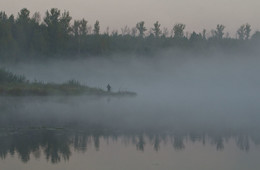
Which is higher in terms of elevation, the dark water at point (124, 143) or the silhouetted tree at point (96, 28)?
the silhouetted tree at point (96, 28)

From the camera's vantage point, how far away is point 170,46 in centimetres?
9256

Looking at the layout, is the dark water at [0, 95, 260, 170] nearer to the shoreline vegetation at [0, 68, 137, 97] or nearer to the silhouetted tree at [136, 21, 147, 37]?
the shoreline vegetation at [0, 68, 137, 97]

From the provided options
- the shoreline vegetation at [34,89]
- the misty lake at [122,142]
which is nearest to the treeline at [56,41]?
the shoreline vegetation at [34,89]

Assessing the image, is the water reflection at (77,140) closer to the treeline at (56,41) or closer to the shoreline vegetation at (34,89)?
the shoreline vegetation at (34,89)

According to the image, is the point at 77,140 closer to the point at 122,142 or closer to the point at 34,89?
the point at 122,142

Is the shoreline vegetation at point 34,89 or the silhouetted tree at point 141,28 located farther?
the silhouetted tree at point 141,28

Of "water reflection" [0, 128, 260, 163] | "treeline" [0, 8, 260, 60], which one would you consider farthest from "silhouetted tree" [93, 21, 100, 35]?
"water reflection" [0, 128, 260, 163]

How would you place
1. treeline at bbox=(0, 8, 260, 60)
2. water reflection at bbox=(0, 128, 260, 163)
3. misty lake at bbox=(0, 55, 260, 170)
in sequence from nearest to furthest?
misty lake at bbox=(0, 55, 260, 170), water reflection at bbox=(0, 128, 260, 163), treeline at bbox=(0, 8, 260, 60)

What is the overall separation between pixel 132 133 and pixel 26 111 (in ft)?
29.0

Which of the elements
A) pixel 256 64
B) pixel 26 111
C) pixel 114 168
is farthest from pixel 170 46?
pixel 114 168

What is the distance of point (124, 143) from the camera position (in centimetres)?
1434

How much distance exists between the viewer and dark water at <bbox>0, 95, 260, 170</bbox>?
1140 cm

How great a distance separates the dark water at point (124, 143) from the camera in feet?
37.4

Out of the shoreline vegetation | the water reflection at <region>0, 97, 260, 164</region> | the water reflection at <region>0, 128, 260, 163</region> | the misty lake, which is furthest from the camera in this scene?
the shoreline vegetation
